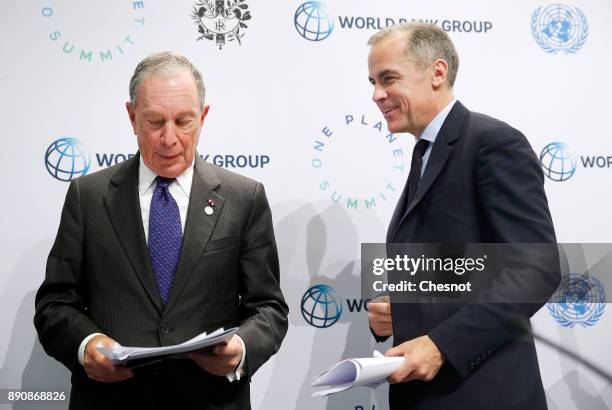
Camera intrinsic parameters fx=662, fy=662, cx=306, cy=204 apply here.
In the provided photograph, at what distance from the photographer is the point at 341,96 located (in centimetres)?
289

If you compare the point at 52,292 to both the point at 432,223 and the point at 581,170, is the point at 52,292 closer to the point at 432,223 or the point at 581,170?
the point at 432,223

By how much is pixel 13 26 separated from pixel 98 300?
4.49 ft

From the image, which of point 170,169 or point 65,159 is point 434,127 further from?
point 65,159

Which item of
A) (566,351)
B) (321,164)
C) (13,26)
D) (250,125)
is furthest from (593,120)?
(13,26)

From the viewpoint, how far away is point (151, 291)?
6.55 ft

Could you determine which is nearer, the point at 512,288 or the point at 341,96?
the point at 512,288

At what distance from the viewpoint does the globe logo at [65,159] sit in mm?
2734

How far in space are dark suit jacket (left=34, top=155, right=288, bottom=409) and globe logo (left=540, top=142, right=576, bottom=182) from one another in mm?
1522

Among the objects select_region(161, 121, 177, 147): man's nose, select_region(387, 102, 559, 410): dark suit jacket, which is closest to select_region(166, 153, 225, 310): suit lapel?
select_region(161, 121, 177, 147): man's nose

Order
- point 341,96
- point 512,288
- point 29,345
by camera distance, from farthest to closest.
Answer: point 341,96 → point 29,345 → point 512,288

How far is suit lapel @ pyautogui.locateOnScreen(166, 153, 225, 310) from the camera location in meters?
2.02

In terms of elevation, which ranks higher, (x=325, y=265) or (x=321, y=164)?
(x=321, y=164)

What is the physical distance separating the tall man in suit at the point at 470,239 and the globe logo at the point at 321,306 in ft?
2.08

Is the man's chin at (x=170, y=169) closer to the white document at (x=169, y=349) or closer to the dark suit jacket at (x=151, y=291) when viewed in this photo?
the dark suit jacket at (x=151, y=291)
